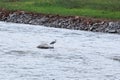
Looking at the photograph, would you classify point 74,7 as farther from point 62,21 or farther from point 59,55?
point 59,55

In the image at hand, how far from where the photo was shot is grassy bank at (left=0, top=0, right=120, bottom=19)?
211 ft

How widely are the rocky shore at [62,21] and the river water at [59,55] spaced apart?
2596 millimetres

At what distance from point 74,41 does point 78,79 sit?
17530 millimetres

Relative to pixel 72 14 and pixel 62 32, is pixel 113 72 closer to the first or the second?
pixel 62 32

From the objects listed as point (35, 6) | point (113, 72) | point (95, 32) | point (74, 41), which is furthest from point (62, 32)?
point (113, 72)

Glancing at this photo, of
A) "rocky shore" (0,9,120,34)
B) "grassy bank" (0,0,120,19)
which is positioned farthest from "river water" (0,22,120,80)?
"grassy bank" (0,0,120,19)

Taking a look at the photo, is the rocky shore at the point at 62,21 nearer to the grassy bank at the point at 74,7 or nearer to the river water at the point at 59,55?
the grassy bank at the point at 74,7

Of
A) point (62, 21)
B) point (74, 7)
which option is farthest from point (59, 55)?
point (74, 7)

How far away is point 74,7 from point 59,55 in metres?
30.1

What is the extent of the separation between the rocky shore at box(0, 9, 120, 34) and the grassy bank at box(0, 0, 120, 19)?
1731 millimetres

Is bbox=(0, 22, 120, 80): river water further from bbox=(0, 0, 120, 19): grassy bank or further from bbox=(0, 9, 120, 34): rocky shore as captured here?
bbox=(0, 0, 120, 19): grassy bank

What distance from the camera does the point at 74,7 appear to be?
70688 millimetres

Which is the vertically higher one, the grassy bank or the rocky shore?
the grassy bank

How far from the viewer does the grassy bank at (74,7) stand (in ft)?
211
